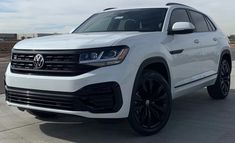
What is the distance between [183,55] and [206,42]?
1106 mm

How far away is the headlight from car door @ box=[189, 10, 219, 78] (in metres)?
2.31

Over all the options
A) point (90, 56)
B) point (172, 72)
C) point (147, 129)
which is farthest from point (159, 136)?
point (90, 56)

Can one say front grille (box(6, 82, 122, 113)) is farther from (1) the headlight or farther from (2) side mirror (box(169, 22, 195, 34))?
(2) side mirror (box(169, 22, 195, 34))

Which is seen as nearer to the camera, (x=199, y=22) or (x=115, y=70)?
(x=115, y=70)

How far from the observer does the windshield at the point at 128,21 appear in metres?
6.02

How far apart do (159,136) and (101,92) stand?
112 cm

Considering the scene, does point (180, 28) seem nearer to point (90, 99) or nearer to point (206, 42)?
point (206, 42)

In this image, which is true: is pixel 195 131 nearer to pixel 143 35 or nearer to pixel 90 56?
pixel 143 35

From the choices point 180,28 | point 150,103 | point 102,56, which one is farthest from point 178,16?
point 102,56

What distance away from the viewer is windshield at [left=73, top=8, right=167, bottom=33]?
6.02 meters

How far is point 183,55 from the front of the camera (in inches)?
239

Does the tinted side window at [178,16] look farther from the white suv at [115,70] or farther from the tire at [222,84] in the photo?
the tire at [222,84]

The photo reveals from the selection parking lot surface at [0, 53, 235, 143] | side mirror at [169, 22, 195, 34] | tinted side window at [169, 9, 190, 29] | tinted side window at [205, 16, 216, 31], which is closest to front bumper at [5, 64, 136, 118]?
parking lot surface at [0, 53, 235, 143]

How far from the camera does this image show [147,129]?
5.21 m
